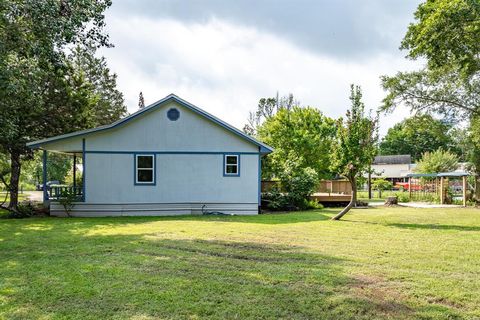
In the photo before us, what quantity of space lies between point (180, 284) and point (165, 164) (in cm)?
1141

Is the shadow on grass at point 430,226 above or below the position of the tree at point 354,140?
below

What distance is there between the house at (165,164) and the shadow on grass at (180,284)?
7.65m

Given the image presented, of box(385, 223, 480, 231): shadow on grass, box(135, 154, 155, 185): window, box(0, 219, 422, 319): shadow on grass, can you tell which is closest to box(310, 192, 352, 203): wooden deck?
box(385, 223, 480, 231): shadow on grass

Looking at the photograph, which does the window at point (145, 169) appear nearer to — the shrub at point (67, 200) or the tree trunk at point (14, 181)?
the shrub at point (67, 200)

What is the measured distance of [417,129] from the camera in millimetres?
20047

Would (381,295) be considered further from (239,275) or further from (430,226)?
(430,226)

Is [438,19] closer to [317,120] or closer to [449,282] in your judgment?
[449,282]

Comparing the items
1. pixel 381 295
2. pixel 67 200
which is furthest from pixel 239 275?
pixel 67 200

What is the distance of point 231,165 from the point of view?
54.9 feet

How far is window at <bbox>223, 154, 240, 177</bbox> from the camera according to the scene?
54.6 feet

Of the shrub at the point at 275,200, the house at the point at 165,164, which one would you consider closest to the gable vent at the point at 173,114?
the house at the point at 165,164

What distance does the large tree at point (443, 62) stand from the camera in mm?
11867

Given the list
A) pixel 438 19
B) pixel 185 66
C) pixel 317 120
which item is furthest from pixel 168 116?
pixel 317 120

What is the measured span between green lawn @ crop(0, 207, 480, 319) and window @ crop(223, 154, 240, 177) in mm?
6491
